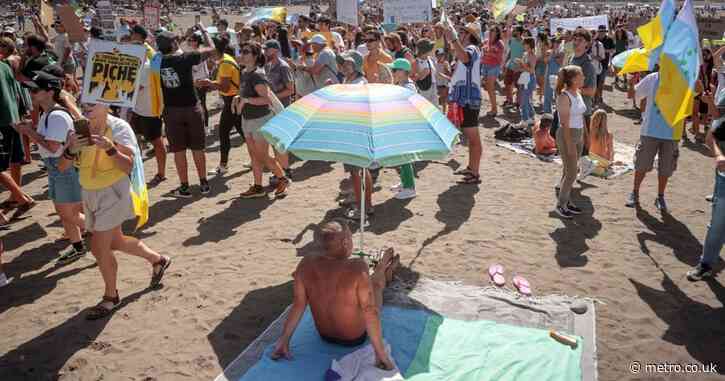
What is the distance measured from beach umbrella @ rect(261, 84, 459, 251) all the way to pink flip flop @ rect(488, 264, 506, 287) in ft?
4.82

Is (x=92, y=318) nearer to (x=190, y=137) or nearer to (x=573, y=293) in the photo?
(x=190, y=137)

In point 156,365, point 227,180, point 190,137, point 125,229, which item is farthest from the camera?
point 227,180

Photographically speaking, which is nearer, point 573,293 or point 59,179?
point 573,293

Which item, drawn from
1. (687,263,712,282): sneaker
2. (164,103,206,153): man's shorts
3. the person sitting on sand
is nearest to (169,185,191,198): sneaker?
(164,103,206,153): man's shorts

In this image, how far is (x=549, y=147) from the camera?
352 inches

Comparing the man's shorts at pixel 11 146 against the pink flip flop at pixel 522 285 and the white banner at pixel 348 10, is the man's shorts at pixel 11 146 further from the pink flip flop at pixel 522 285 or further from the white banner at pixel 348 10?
the white banner at pixel 348 10

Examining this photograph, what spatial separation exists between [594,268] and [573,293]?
24.4 inches

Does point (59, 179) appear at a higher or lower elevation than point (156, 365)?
higher

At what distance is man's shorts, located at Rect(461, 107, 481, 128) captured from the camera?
726 cm

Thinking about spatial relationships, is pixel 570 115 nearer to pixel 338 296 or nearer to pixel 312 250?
pixel 312 250

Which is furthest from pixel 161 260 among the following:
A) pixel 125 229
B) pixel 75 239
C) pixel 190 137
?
pixel 190 137

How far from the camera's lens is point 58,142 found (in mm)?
4469

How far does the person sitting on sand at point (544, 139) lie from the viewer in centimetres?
894

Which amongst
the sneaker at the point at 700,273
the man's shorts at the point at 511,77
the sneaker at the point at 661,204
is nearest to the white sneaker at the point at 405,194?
the sneaker at the point at 661,204
